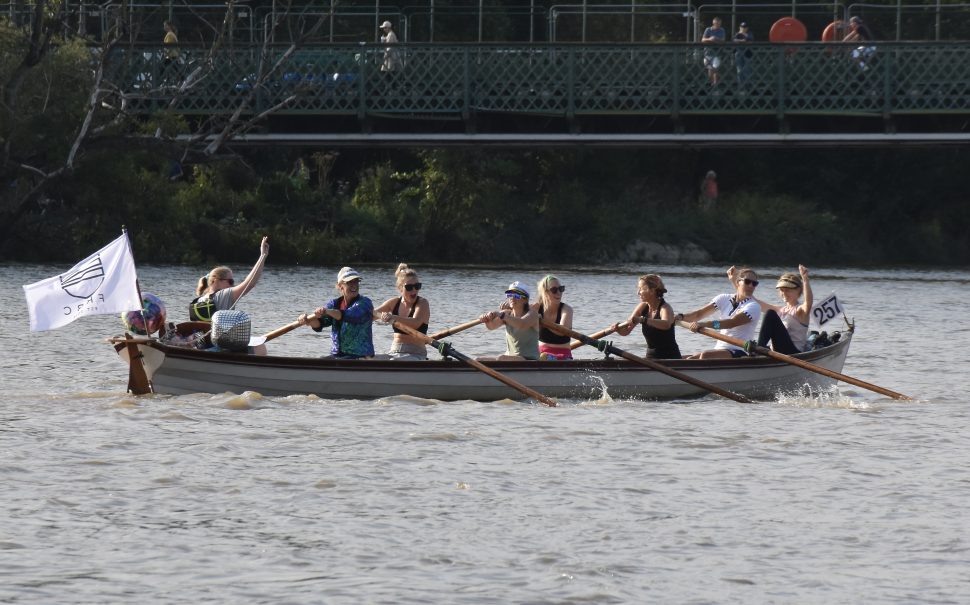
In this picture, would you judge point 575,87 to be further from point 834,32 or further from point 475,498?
point 475,498

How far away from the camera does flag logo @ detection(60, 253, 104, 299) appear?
55.3ft

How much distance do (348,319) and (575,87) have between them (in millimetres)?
24213

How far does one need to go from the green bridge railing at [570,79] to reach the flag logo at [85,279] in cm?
2191

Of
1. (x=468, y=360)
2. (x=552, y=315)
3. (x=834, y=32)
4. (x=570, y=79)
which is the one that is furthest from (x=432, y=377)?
(x=834, y=32)

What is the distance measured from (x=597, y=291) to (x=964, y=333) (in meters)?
10.5

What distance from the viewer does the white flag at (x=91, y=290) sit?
16656 mm

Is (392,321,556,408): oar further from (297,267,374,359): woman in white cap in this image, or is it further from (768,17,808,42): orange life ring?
(768,17,808,42): orange life ring

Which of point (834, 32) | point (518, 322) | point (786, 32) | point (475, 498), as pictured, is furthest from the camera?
point (834, 32)

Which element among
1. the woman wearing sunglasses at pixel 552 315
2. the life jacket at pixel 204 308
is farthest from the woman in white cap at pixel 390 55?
the life jacket at pixel 204 308

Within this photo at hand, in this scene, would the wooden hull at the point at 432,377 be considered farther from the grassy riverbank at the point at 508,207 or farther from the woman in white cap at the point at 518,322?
the grassy riverbank at the point at 508,207

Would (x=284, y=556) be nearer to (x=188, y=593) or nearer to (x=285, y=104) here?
(x=188, y=593)

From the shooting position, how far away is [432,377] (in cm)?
1802

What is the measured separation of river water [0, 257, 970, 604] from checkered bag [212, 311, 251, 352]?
68 centimetres

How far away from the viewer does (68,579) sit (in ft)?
34.3
